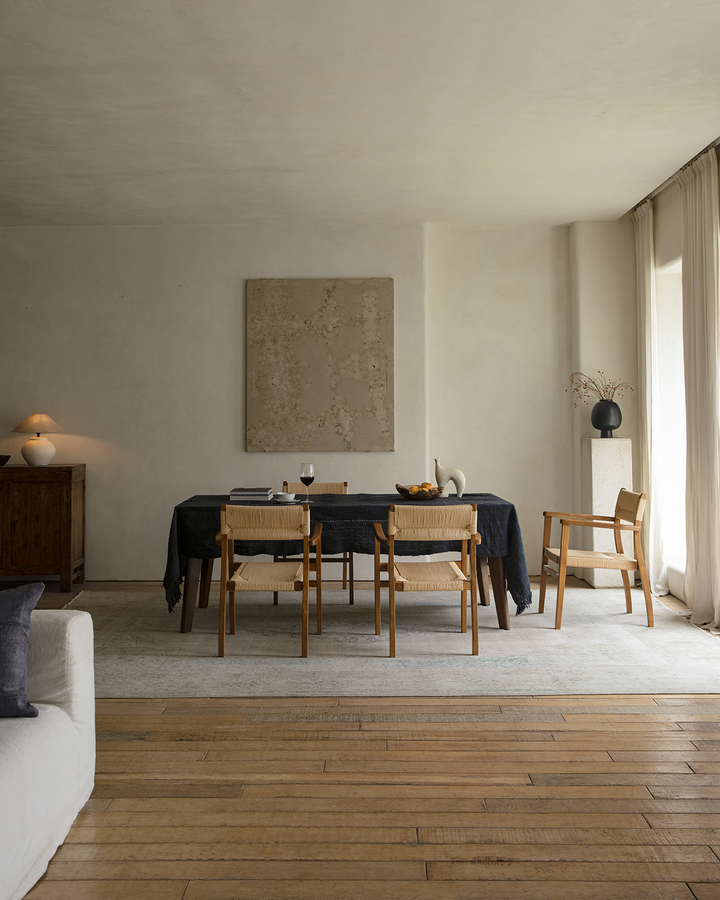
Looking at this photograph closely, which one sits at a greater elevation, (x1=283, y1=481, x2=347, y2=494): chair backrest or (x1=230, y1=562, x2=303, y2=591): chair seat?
(x1=283, y1=481, x2=347, y2=494): chair backrest

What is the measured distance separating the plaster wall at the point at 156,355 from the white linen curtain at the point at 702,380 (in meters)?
2.16

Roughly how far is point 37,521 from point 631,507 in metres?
4.57

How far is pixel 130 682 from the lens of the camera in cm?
365

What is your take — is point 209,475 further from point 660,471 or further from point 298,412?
point 660,471

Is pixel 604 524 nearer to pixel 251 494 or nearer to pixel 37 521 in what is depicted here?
pixel 251 494

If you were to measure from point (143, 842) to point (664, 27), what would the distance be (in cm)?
378

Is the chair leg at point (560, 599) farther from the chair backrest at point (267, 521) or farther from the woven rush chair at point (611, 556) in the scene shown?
the chair backrest at point (267, 521)

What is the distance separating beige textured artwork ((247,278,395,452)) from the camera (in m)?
6.20

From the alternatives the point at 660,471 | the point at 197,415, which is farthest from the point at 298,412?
the point at 660,471

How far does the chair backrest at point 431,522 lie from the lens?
3947 millimetres

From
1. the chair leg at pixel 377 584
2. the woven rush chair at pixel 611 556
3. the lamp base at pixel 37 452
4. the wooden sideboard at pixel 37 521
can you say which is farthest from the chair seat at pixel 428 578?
the lamp base at pixel 37 452

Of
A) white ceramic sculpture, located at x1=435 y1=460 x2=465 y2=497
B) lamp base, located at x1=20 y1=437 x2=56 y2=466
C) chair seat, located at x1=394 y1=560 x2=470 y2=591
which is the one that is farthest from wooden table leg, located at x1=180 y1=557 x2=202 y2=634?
lamp base, located at x1=20 y1=437 x2=56 y2=466

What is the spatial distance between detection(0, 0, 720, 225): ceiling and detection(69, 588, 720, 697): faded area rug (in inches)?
120

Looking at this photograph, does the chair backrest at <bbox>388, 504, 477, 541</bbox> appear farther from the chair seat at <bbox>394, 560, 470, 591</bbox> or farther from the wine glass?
the wine glass
